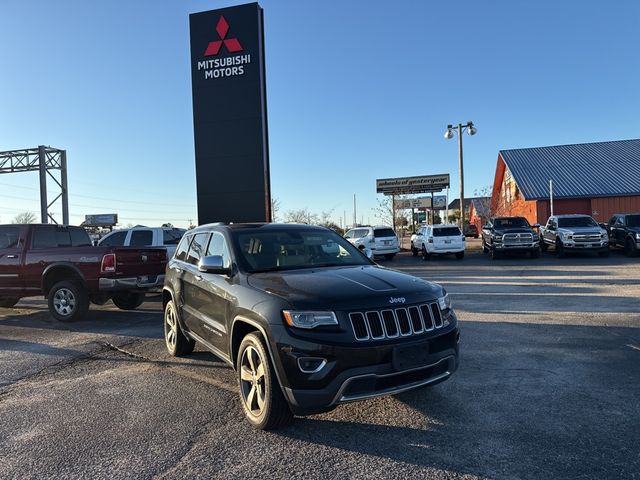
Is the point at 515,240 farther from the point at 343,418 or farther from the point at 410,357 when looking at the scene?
the point at 410,357

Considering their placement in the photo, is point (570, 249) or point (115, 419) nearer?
point (115, 419)

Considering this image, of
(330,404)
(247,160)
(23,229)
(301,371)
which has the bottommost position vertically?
(330,404)

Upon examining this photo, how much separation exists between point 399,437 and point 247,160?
1743 centimetres

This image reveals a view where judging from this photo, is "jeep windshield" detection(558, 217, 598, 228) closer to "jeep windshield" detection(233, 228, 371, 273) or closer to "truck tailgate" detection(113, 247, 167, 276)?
"truck tailgate" detection(113, 247, 167, 276)

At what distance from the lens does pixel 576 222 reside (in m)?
21.8

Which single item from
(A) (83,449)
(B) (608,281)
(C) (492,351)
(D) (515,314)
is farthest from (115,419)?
(B) (608,281)

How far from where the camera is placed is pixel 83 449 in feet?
12.3

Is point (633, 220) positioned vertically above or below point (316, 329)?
above

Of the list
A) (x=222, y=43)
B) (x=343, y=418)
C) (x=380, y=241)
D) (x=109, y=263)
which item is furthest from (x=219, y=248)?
(x=380, y=241)

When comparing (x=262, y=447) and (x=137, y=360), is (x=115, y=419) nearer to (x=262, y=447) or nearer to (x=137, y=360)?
(x=262, y=447)

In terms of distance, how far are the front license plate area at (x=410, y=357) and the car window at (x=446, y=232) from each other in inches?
785

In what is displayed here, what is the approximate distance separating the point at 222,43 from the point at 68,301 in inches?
566

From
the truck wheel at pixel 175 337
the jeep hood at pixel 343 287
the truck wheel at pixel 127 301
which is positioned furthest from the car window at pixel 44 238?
the jeep hood at pixel 343 287

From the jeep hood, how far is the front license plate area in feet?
1.15
